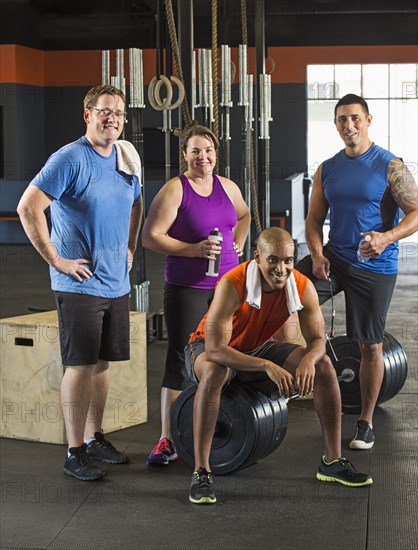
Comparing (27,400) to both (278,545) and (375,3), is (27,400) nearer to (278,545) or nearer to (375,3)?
(278,545)

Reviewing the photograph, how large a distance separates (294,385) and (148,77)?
1202 centimetres

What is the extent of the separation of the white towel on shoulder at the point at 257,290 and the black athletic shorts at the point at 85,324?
22.0 inches

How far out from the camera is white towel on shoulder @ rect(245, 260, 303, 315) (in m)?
3.00

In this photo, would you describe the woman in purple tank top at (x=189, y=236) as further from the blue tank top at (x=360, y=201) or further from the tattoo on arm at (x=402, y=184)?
the tattoo on arm at (x=402, y=184)

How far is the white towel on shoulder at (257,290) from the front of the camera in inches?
118

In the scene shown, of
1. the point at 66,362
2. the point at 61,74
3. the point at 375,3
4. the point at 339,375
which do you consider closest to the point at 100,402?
the point at 66,362

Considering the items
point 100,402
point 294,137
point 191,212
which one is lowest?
point 100,402

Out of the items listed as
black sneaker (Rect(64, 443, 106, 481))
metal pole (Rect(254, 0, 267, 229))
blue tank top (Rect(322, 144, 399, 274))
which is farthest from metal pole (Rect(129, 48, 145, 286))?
black sneaker (Rect(64, 443, 106, 481))

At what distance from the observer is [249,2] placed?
1241 cm

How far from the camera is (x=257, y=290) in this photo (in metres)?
3.01

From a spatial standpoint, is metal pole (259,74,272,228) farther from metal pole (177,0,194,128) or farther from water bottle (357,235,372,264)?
water bottle (357,235,372,264)

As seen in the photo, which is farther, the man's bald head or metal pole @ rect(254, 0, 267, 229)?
metal pole @ rect(254, 0, 267, 229)

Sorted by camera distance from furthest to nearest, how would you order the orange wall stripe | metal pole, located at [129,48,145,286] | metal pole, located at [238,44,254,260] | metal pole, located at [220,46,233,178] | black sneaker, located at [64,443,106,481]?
the orange wall stripe, metal pole, located at [238,44,254,260], metal pole, located at [220,46,233,178], metal pole, located at [129,48,145,286], black sneaker, located at [64,443,106,481]

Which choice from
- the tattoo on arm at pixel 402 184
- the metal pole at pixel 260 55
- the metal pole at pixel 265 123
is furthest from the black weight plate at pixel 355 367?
the metal pole at pixel 260 55
